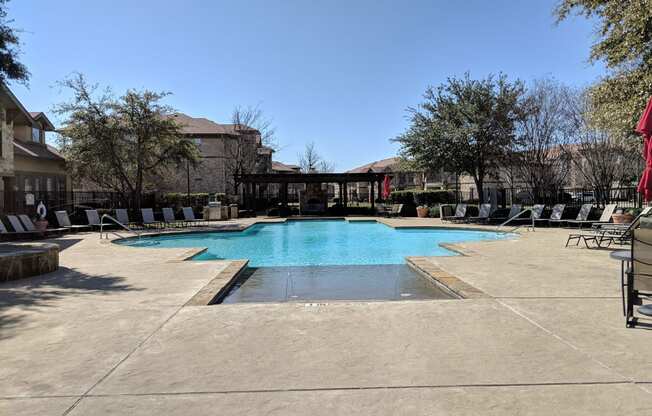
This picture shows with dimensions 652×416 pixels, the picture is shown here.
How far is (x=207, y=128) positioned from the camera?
43.4 metres

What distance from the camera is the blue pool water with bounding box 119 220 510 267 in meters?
11.4

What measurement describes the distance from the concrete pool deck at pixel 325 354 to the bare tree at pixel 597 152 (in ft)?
57.0

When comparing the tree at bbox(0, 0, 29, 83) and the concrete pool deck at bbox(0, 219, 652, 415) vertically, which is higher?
the tree at bbox(0, 0, 29, 83)

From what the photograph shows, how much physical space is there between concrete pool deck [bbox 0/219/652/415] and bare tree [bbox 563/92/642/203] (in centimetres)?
1738

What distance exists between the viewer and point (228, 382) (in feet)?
10.5

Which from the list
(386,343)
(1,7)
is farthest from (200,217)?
(386,343)

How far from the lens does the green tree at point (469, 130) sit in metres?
22.5

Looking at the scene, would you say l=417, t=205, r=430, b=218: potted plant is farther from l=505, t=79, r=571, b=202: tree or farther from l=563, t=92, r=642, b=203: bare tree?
l=563, t=92, r=642, b=203: bare tree

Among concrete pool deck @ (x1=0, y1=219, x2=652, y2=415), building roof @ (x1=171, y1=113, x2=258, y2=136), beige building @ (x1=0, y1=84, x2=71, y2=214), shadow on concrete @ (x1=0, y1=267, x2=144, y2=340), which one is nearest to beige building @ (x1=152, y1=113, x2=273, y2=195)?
building roof @ (x1=171, y1=113, x2=258, y2=136)

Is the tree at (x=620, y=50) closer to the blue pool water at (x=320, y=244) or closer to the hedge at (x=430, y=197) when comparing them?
the blue pool water at (x=320, y=244)

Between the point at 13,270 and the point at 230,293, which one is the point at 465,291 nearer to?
the point at 230,293

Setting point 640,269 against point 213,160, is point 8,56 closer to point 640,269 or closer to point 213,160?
point 640,269

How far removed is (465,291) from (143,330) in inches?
150

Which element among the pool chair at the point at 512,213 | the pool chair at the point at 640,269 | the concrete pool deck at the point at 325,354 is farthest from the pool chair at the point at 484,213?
the pool chair at the point at 640,269
